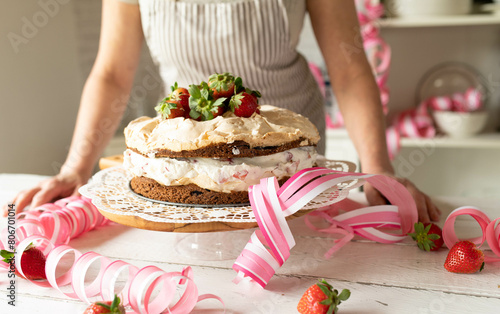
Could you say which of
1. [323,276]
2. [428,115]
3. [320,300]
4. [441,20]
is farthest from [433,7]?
[320,300]

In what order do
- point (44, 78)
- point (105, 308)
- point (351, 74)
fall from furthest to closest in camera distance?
1. point (44, 78)
2. point (351, 74)
3. point (105, 308)

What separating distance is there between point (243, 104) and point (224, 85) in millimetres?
59

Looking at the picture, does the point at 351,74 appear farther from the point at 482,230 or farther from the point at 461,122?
the point at 461,122

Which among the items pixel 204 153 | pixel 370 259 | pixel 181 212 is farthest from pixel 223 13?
pixel 370 259

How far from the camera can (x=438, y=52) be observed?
2.74 m

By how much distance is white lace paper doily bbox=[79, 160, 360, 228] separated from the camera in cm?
88

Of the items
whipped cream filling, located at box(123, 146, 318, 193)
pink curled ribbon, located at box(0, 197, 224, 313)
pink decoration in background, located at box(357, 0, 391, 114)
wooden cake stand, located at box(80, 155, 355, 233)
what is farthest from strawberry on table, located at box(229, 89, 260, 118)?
pink decoration in background, located at box(357, 0, 391, 114)

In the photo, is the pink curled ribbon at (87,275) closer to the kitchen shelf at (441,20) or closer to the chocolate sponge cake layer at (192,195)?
the chocolate sponge cake layer at (192,195)

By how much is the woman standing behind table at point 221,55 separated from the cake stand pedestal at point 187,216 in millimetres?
250

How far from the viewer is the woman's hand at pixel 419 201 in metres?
1.08

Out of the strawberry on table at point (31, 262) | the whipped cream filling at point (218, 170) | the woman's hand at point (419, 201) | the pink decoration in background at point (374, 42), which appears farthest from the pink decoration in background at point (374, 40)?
the strawberry on table at point (31, 262)

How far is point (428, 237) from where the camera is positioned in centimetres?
96

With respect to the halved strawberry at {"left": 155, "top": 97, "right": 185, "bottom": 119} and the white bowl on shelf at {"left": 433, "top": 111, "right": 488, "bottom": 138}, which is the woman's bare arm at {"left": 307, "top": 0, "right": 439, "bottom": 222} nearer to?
the halved strawberry at {"left": 155, "top": 97, "right": 185, "bottom": 119}

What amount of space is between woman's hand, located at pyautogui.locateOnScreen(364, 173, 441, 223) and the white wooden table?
0.07 meters
